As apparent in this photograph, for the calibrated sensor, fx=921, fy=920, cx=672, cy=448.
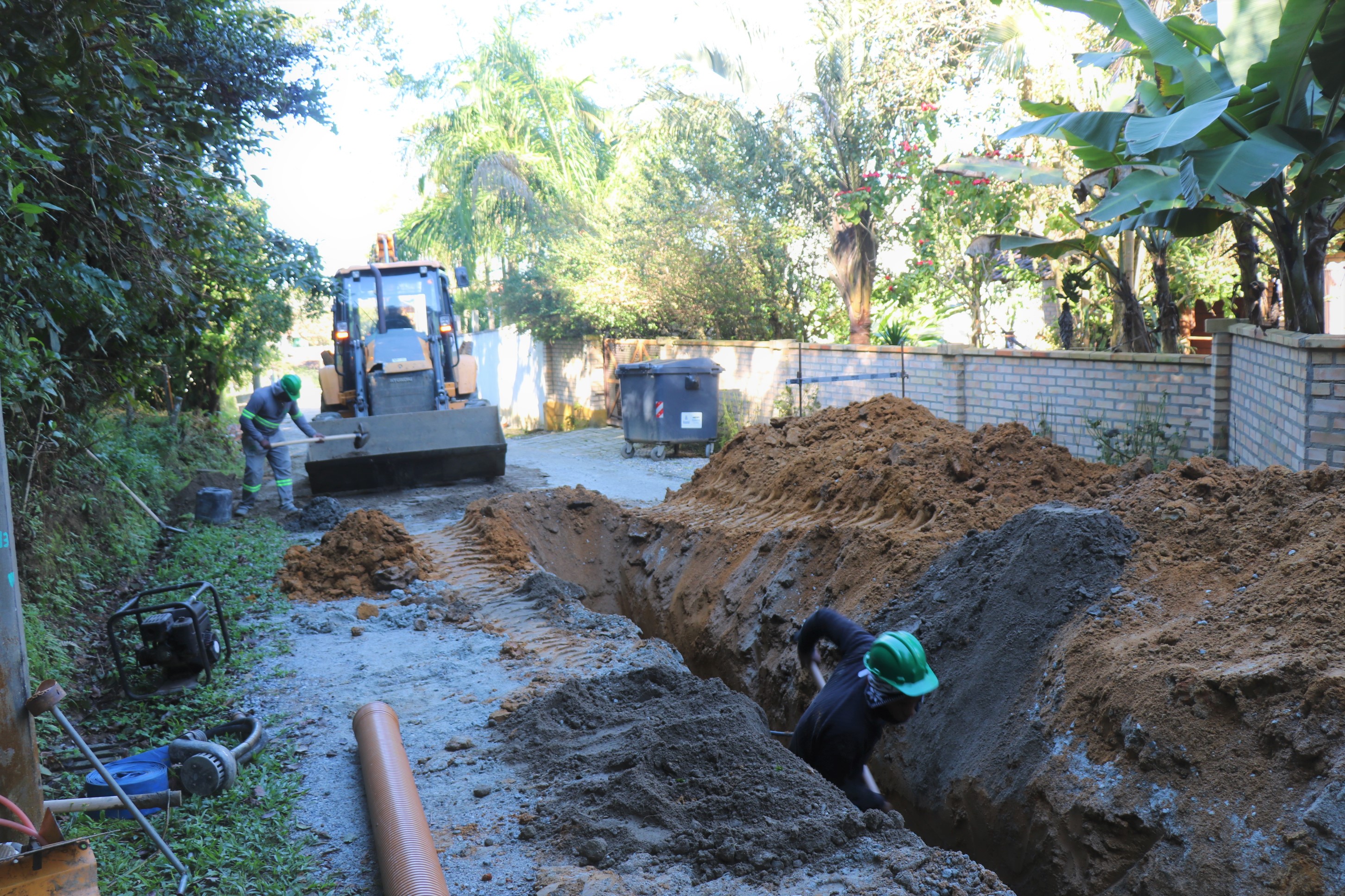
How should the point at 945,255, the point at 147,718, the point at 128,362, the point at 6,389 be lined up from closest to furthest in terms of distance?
the point at 147,718
the point at 6,389
the point at 128,362
the point at 945,255

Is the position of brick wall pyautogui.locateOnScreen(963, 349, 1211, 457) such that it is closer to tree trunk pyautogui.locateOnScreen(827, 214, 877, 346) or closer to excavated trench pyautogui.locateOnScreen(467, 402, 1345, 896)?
excavated trench pyautogui.locateOnScreen(467, 402, 1345, 896)

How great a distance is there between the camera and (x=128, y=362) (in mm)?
8984

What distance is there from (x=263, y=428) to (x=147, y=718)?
6.48 meters

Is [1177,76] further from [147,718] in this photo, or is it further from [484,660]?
[147,718]

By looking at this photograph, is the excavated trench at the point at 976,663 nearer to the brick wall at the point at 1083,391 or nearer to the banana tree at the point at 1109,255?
the brick wall at the point at 1083,391

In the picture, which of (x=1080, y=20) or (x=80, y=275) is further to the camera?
(x=1080, y=20)

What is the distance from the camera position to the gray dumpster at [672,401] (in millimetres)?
14984

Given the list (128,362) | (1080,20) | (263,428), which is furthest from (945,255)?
(128,362)

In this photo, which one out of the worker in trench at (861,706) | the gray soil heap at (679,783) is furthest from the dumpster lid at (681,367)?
the worker in trench at (861,706)

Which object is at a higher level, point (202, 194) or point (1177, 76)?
point (1177, 76)

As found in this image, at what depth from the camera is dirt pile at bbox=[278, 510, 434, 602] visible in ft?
25.2

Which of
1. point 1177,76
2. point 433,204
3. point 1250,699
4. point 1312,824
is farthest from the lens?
point 433,204

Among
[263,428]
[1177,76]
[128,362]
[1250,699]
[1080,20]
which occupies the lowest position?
[1250,699]

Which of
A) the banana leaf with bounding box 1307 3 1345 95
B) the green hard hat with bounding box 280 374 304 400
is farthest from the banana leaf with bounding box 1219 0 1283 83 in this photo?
the green hard hat with bounding box 280 374 304 400
